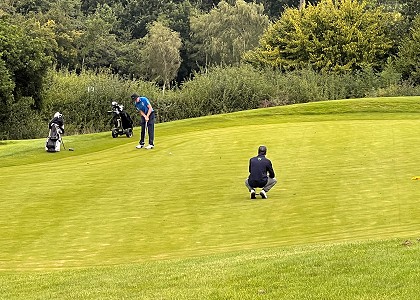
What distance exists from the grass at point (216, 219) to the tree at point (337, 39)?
98.7 ft

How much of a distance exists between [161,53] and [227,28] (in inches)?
371

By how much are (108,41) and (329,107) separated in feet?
197

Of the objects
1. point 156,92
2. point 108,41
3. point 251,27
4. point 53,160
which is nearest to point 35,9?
point 108,41

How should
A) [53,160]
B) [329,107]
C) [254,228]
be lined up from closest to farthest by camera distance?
1. [254,228]
2. [53,160]
3. [329,107]

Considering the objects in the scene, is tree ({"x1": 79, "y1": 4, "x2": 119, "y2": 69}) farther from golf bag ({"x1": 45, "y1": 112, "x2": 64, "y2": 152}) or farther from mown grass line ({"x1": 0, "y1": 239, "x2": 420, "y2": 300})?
mown grass line ({"x1": 0, "y1": 239, "x2": 420, "y2": 300})

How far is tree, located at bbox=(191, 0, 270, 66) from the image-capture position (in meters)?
92.4

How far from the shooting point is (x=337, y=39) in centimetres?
5753

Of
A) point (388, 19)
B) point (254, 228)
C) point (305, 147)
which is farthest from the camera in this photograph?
point (388, 19)

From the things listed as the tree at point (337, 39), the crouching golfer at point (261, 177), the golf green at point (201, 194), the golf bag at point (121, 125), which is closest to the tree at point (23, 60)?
the golf bag at point (121, 125)

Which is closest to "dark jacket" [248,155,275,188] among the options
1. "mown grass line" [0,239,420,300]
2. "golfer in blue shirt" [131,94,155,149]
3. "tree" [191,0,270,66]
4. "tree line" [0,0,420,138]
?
"mown grass line" [0,239,420,300]

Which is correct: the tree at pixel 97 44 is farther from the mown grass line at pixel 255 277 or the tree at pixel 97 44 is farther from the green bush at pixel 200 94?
the mown grass line at pixel 255 277

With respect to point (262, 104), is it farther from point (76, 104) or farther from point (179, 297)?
point (179, 297)

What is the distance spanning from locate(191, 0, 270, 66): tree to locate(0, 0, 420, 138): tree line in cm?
12

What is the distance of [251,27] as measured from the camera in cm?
9431
